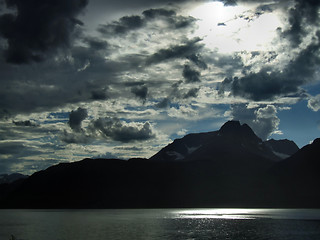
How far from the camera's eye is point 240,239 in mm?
104625

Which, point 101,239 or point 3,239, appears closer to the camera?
point 101,239

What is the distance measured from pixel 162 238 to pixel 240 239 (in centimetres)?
2243

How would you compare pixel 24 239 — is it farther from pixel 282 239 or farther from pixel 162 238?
pixel 282 239

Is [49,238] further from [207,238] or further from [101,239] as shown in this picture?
[207,238]

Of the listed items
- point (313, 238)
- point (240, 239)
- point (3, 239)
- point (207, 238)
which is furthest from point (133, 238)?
point (313, 238)

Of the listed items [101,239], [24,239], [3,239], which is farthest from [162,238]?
[3,239]

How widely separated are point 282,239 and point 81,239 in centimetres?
5702

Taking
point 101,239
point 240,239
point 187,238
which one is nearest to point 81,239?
point 101,239

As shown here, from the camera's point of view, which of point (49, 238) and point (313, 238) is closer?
point (313, 238)

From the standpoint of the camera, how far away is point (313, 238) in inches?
4023

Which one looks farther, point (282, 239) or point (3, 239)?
point (3, 239)

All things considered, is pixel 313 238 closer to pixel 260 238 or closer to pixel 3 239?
pixel 260 238

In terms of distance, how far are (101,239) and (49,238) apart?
1894cm

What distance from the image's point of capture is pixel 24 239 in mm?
110125
